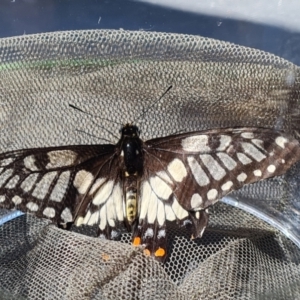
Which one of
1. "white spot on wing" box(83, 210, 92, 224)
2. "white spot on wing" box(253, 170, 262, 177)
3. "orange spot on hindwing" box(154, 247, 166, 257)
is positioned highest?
"white spot on wing" box(253, 170, 262, 177)

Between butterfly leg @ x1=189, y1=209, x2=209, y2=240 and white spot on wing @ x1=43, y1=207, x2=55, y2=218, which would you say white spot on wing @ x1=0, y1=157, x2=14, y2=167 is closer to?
white spot on wing @ x1=43, y1=207, x2=55, y2=218

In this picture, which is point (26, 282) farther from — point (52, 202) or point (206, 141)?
point (206, 141)

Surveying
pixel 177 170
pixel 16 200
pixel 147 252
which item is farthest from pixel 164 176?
pixel 16 200

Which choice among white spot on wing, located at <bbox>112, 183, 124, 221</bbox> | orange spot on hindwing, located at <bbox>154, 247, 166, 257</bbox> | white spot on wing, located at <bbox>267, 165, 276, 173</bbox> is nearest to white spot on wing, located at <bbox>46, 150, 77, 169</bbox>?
white spot on wing, located at <bbox>112, 183, 124, 221</bbox>

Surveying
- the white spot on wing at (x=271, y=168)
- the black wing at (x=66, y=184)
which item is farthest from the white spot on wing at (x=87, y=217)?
the white spot on wing at (x=271, y=168)

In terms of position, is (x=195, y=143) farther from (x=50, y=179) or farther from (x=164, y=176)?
(x=50, y=179)

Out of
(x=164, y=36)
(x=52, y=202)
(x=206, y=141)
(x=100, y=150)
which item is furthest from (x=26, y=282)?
(x=164, y=36)
